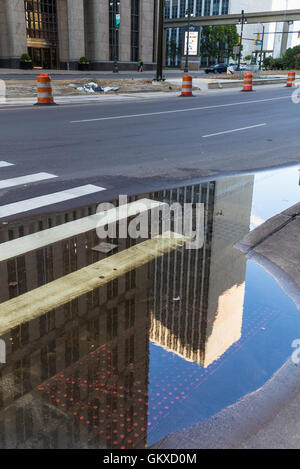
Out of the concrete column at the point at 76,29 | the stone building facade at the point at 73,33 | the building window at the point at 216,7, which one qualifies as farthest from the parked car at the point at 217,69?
the building window at the point at 216,7

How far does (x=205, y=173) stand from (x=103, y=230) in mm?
3377

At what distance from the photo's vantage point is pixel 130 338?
3281mm

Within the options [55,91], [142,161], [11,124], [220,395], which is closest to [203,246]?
[220,395]

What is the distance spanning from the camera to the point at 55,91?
2506cm

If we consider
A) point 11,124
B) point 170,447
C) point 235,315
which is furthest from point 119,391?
point 11,124

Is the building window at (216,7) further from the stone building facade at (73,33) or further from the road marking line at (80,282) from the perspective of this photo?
the road marking line at (80,282)

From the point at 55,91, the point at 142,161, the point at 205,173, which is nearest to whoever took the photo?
the point at 205,173

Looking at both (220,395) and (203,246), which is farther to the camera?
(203,246)

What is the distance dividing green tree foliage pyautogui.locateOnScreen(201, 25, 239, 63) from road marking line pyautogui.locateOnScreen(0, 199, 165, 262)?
11363cm

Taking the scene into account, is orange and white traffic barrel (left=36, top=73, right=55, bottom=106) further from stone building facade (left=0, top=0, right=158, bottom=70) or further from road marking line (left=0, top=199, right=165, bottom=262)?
stone building facade (left=0, top=0, right=158, bottom=70)

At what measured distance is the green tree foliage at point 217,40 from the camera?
363 ft

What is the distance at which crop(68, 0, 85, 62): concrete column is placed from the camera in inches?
2137

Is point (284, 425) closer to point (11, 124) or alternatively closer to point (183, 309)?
point (183, 309)

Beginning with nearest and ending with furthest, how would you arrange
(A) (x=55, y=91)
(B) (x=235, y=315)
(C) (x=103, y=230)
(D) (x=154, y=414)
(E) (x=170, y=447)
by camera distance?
(E) (x=170, y=447) → (D) (x=154, y=414) → (B) (x=235, y=315) → (C) (x=103, y=230) → (A) (x=55, y=91)
